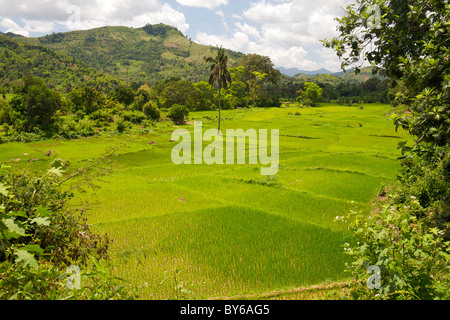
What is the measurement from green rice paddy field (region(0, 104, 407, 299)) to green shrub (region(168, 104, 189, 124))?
17.6 m

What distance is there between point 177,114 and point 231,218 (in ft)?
93.2

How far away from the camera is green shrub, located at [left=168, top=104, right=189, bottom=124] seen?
1368 inches

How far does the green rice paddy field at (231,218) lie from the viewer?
18.8 ft

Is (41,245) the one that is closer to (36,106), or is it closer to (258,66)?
(36,106)

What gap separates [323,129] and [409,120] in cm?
2647

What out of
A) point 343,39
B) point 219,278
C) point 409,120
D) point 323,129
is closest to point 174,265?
point 219,278

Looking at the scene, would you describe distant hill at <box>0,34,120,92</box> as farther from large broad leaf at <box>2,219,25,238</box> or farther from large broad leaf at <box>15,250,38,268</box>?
large broad leaf at <box>15,250,38,268</box>

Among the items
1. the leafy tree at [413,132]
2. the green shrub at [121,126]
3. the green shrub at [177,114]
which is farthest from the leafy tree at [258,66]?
the leafy tree at [413,132]

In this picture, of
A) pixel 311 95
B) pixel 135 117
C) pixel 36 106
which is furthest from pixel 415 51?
pixel 311 95

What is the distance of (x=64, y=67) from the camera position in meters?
A: 84.1

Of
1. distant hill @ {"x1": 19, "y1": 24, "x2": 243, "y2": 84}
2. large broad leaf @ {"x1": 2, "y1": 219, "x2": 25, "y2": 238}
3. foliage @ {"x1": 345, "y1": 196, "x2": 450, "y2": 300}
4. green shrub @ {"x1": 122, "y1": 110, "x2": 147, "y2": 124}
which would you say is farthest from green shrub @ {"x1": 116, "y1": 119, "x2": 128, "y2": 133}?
distant hill @ {"x1": 19, "y1": 24, "x2": 243, "y2": 84}

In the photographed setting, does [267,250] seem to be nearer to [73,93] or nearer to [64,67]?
[73,93]

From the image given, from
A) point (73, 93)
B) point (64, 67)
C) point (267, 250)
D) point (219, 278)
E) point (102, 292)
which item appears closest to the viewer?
point (102, 292)

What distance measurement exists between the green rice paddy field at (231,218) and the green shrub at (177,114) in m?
17.6
